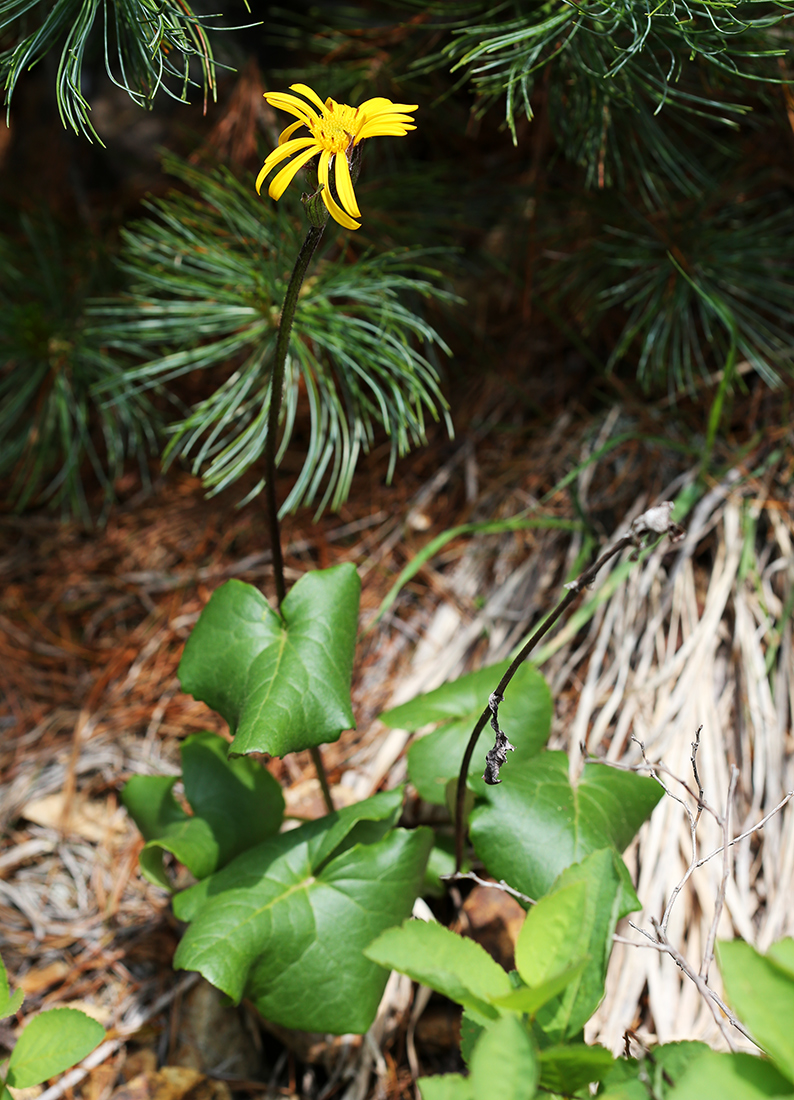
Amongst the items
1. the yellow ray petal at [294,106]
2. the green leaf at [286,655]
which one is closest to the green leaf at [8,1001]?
the green leaf at [286,655]

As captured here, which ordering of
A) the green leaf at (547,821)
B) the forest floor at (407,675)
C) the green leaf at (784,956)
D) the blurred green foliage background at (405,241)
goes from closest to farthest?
the green leaf at (784,956), the green leaf at (547,821), the forest floor at (407,675), the blurred green foliage background at (405,241)

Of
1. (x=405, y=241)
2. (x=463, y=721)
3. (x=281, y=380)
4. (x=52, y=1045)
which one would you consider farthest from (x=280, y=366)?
(x=405, y=241)

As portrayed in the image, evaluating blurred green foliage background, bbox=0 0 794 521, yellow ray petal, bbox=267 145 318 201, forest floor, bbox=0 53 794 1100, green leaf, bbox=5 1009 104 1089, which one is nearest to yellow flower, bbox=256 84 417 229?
yellow ray petal, bbox=267 145 318 201

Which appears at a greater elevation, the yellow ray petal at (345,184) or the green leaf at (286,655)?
the yellow ray petal at (345,184)

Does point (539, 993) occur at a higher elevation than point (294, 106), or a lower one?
lower

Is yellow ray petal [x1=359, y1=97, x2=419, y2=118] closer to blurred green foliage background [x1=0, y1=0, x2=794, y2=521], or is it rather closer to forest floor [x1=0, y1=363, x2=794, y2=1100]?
blurred green foliage background [x1=0, y1=0, x2=794, y2=521]

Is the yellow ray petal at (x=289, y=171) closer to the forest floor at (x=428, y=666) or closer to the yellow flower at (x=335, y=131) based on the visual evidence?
the yellow flower at (x=335, y=131)

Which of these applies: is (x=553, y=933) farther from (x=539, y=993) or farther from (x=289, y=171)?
(x=289, y=171)
